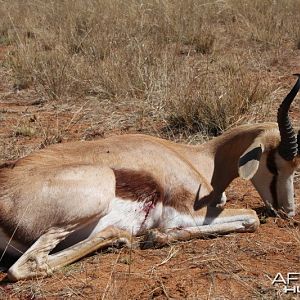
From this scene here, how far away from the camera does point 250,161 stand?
5.12 m

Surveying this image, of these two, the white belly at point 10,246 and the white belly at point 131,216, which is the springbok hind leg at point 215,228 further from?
the white belly at point 10,246

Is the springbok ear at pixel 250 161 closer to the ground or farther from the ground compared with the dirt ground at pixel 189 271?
farther from the ground

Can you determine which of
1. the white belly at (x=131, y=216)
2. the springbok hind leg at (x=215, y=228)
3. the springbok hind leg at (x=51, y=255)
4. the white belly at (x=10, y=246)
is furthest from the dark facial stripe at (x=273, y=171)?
the white belly at (x=10, y=246)

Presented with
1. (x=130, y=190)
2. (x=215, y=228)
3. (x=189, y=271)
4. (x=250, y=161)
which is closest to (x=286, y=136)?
(x=250, y=161)

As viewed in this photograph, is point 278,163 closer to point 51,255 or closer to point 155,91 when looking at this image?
point 51,255

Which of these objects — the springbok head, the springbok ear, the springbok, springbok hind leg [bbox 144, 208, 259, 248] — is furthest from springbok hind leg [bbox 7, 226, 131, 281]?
the springbok head

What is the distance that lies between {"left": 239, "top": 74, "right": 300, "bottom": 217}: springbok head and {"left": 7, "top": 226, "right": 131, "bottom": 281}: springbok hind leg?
136 cm

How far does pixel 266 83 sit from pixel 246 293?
5512 mm

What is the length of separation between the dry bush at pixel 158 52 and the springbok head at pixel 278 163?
239 centimetres

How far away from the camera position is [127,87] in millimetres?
9609

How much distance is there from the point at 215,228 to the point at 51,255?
1425 mm

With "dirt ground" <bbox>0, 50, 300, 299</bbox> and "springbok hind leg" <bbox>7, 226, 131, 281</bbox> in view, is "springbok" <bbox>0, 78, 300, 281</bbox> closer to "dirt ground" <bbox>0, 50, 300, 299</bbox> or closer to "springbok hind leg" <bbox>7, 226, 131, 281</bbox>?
"springbok hind leg" <bbox>7, 226, 131, 281</bbox>

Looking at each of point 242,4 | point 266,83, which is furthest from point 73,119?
point 242,4

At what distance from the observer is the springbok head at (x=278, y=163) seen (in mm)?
5316
